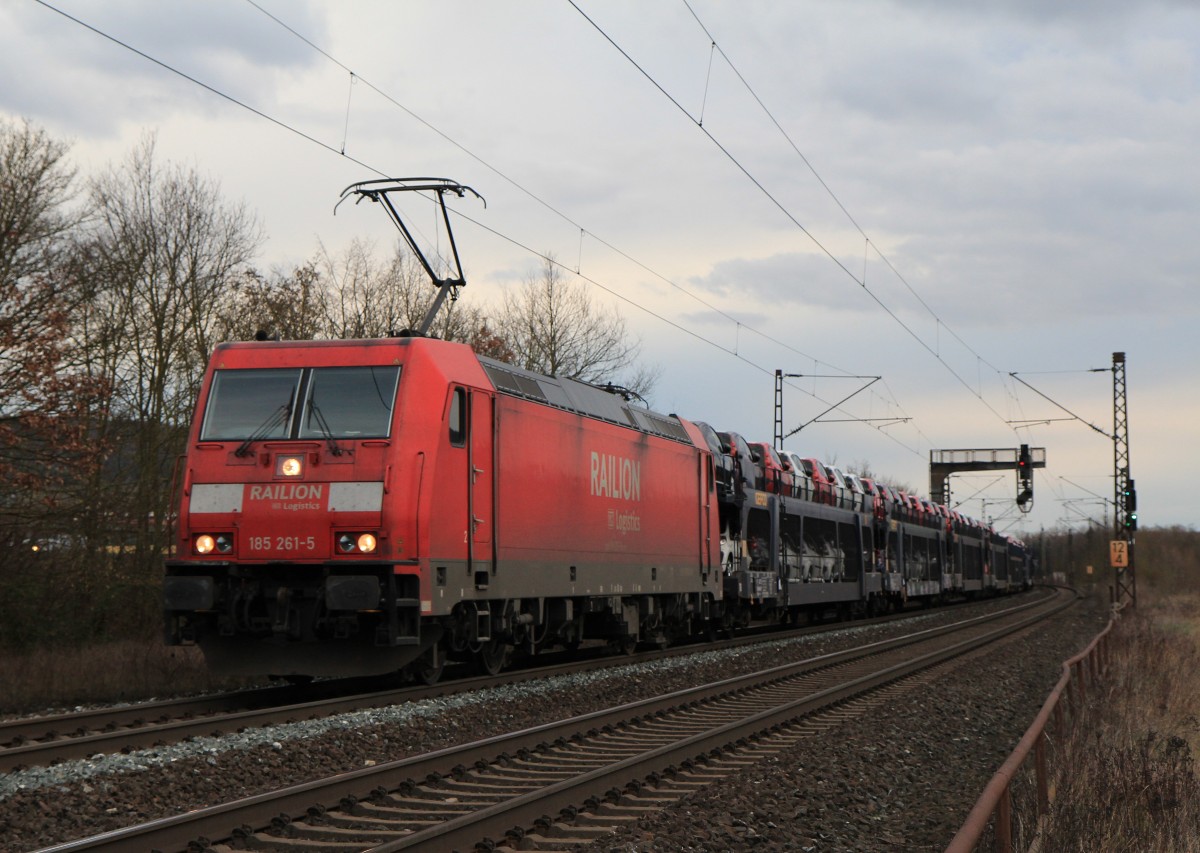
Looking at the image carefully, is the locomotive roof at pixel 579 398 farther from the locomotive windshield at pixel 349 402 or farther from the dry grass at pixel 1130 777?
the dry grass at pixel 1130 777

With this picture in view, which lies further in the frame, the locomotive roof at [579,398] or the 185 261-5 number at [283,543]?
the locomotive roof at [579,398]

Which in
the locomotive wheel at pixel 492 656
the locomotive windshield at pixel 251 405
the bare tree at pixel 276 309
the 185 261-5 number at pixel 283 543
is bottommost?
the locomotive wheel at pixel 492 656

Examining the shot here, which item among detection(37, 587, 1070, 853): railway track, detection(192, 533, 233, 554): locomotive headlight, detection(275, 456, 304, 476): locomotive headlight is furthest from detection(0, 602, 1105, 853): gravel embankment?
detection(275, 456, 304, 476): locomotive headlight

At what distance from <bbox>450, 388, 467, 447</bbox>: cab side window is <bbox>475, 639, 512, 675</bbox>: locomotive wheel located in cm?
298

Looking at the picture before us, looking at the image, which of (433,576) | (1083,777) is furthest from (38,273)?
(1083,777)

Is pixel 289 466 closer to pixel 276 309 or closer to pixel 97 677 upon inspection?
pixel 97 677

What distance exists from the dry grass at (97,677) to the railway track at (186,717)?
1.34 m

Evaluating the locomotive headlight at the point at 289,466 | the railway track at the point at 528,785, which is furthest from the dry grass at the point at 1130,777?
the locomotive headlight at the point at 289,466

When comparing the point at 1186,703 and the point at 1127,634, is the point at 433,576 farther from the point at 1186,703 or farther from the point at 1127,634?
the point at 1127,634

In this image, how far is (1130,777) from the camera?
8477mm

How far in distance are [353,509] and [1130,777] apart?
7495 millimetres

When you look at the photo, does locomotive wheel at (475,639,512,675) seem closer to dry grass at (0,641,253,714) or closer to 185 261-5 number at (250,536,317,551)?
dry grass at (0,641,253,714)

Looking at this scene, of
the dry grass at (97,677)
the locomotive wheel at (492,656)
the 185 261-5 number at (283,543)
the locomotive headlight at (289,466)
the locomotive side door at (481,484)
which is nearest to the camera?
the 185 261-5 number at (283,543)

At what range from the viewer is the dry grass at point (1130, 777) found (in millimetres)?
7156
